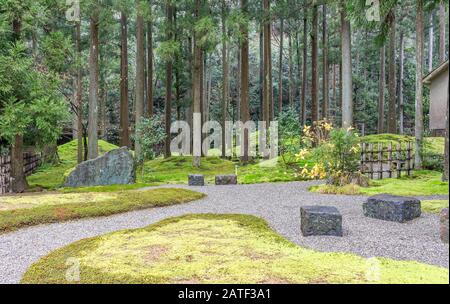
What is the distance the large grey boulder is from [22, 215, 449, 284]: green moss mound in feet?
26.9

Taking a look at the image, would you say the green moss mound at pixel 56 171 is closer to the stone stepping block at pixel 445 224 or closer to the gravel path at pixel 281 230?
the gravel path at pixel 281 230

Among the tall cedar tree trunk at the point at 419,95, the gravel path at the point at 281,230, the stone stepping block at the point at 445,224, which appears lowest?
the gravel path at the point at 281,230

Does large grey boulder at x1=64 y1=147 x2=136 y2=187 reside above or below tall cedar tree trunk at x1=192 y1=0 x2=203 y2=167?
below

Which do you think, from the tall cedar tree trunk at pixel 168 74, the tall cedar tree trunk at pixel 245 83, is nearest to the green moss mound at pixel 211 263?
the tall cedar tree trunk at pixel 245 83

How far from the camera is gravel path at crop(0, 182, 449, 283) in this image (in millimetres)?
6289

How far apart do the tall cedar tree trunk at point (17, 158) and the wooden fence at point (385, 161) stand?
12215 mm

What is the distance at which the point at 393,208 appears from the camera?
877cm

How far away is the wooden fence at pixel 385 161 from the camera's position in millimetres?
15617

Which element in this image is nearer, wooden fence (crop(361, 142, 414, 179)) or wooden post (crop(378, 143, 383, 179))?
wooden fence (crop(361, 142, 414, 179))

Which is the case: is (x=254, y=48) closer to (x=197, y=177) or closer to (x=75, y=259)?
(x=197, y=177)

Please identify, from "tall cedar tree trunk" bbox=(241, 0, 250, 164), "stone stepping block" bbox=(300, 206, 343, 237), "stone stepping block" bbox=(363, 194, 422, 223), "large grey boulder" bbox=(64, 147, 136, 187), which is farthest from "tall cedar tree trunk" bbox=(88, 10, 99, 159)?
"stone stepping block" bbox=(300, 206, 343, 237)

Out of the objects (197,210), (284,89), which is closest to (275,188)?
(197,210)

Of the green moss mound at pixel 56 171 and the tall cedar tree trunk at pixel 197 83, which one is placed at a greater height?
the tall cedar tree trunk at pixel 197 83

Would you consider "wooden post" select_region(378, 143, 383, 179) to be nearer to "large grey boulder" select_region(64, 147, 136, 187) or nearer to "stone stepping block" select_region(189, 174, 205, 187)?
"stone stepping block" select_region(189, 174, 205, 187)
